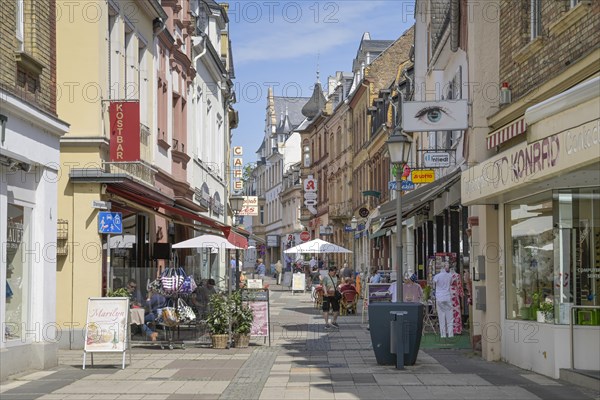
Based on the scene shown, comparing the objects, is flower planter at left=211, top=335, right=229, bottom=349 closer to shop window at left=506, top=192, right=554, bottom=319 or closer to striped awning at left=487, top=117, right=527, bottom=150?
shop window at left=506, top=192, right=554, bottom=319

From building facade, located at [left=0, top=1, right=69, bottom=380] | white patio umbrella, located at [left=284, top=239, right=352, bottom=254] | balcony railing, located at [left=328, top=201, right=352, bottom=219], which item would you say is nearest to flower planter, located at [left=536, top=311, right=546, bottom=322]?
building facade, located at [left=0, top=1, right=69, bottom=380]

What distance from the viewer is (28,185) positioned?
1549 cm


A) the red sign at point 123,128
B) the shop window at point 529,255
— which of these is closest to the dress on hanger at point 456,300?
the shop window at point 529,255

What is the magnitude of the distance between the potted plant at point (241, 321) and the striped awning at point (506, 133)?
19.6 ft

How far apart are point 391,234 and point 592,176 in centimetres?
3105

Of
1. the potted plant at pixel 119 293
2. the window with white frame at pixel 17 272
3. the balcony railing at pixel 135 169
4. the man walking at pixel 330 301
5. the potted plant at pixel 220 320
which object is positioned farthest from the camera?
the man walking at pixel 330 301

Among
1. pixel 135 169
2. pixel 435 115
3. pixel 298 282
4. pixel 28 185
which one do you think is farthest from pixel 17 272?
pixel 298 282

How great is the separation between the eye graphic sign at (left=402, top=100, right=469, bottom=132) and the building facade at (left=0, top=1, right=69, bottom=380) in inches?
242

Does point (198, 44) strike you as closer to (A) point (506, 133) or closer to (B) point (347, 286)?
(B) point (347, 286)

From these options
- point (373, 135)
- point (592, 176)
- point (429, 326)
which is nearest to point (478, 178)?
point (592, 176)

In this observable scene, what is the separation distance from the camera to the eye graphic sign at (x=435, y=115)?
707 inches

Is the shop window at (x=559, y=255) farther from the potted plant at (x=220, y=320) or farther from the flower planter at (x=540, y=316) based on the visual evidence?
the potted plant at (x=220, y=320)

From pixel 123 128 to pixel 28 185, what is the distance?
188 inches

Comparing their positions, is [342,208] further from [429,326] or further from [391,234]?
[429,326]
